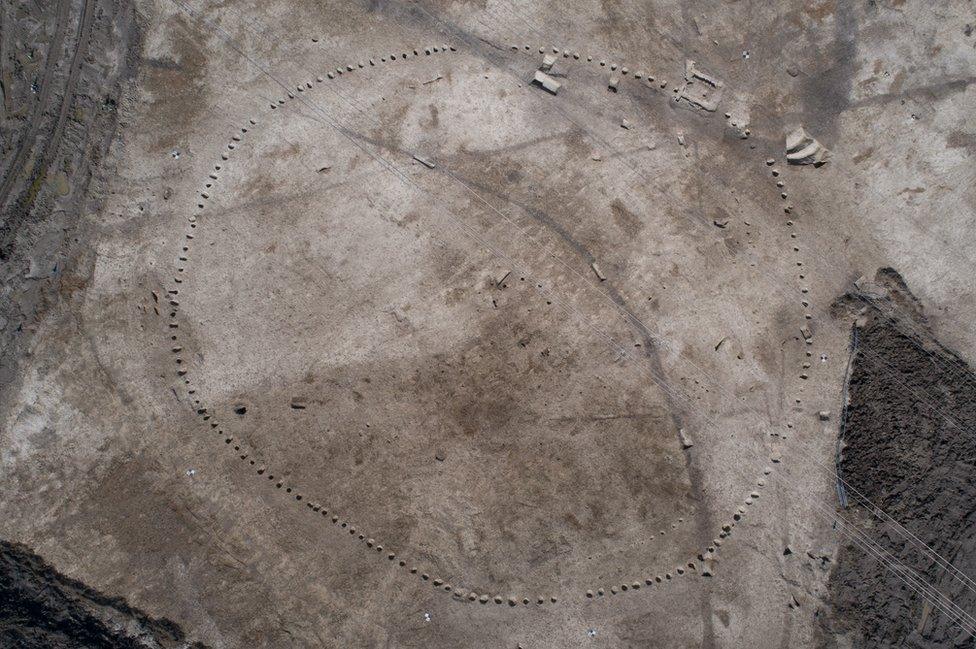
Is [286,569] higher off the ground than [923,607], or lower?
lower

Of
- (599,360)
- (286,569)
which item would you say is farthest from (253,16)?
(286,569)

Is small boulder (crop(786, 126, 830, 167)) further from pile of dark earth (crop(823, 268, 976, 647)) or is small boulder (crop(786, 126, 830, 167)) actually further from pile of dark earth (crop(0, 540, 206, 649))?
pile of dark earth (crop(0, 540, 206, 649))

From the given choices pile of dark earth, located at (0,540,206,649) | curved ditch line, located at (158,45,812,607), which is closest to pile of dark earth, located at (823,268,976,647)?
curved ditch line, located at (158,45,812,607)

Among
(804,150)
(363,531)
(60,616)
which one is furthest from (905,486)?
(60,616)

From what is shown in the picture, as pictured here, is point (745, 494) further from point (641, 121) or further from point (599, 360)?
point (641, 121)

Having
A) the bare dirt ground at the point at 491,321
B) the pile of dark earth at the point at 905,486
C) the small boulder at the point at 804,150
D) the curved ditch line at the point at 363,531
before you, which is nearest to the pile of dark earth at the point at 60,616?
the bare dirt ground at the point at 491,321

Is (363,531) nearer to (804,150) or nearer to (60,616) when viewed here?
(60,616)
